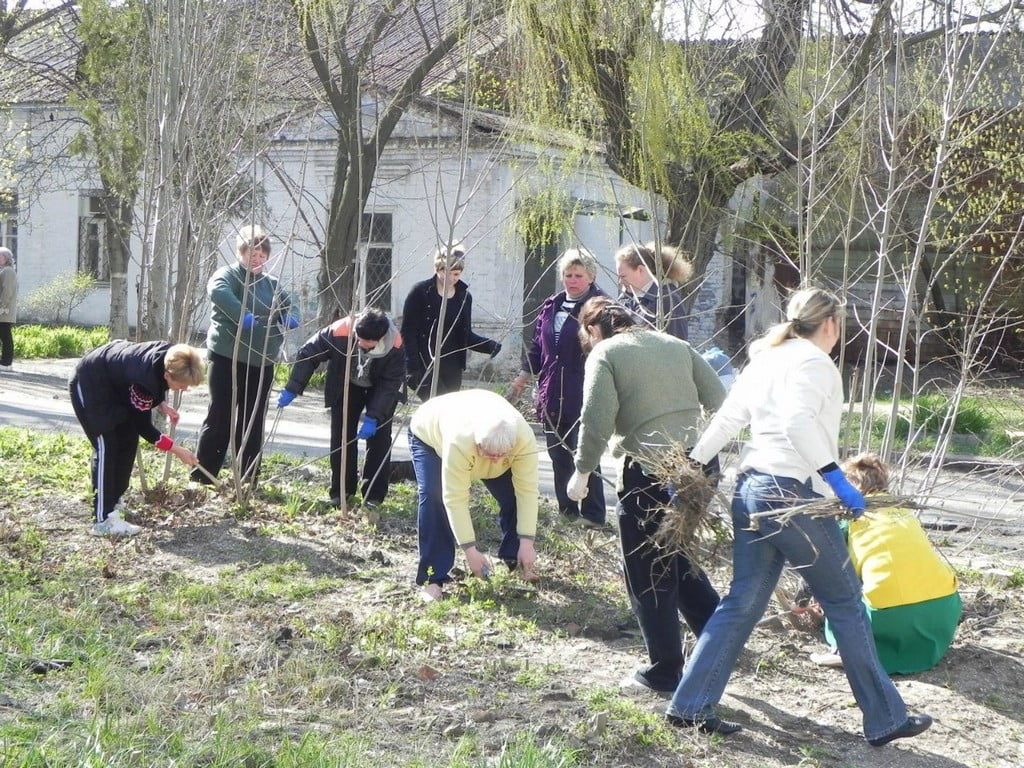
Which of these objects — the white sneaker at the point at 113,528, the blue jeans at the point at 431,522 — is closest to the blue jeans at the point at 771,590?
the blue jeans at the point at 431,522

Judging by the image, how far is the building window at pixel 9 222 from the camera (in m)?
21.4

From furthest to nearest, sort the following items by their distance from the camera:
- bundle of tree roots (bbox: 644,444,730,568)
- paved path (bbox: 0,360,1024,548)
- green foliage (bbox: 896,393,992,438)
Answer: green foliage (bbox: 896,393,992,438) < paved path (bbox: 0,360,1024,548) < bundle of tree roots (bbox: 644,444,730,568)

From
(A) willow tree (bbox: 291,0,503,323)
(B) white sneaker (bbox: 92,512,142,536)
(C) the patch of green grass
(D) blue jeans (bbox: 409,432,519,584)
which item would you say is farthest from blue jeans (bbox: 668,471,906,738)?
(A) willow tree (bbox: 291,0,503,323)

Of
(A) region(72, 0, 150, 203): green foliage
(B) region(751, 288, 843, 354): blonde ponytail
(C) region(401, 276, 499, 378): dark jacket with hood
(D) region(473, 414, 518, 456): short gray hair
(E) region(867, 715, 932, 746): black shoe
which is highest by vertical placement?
(A) region(72, 0, 150, 203): green foliage

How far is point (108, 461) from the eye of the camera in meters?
6.46

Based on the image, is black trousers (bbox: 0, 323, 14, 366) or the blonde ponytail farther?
black trousers (bbox: 0, 323, 14, 366)

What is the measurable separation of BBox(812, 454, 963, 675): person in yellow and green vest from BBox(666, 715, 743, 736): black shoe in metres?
0.85

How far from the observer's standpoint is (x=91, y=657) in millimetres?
4336

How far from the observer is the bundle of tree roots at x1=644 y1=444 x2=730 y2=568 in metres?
4.21

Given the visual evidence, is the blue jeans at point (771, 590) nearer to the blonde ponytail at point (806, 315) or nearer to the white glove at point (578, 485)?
the blonde ponytail at point (806, 315)

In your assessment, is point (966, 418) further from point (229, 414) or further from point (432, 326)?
point (229, 414)

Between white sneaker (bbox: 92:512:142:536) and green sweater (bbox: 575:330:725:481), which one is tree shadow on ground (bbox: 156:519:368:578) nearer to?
white sneaker (bbox: 92:512:142:536)

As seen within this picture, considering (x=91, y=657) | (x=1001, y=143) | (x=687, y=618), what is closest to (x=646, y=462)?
(x=687, y=618)

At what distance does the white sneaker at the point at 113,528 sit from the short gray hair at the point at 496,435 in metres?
2.53
